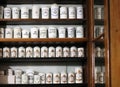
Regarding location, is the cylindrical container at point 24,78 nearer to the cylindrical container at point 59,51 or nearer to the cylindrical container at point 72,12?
the cylindrical container at point 59,51

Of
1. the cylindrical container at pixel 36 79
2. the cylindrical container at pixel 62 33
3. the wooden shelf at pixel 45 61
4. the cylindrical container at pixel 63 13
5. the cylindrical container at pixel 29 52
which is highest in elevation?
the cylindrical container at pixel 63 13

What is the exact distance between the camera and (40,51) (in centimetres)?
251

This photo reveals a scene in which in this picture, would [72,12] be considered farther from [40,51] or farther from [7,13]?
[7,13]

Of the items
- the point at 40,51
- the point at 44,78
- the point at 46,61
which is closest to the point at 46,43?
the point at 40,51

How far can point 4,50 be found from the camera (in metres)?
2.49

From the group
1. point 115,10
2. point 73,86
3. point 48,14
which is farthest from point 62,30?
point 115,10

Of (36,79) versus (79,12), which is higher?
(79,12)

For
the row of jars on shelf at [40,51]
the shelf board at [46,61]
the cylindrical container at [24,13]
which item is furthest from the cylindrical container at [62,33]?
the cylindrical container at [24,13]

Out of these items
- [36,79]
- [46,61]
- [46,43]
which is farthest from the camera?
[46,61]

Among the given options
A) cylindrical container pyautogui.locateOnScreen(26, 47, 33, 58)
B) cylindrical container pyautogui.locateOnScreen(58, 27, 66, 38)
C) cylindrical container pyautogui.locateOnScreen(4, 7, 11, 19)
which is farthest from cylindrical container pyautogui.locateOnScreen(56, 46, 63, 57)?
cylindrical container pyautogui.locateOnScreen(4, 7, 11, 19)

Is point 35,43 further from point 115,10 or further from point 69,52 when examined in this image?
point 115,10

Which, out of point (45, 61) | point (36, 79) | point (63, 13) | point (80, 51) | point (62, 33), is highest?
point (63, 13)

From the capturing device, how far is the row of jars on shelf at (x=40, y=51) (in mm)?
2486

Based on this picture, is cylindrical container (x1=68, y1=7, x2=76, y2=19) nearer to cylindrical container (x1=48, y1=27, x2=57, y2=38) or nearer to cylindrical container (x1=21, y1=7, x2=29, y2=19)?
cylindrical container (x1=48, y1=27, x2=57, y2=38)
